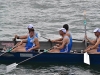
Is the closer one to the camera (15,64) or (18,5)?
(15,64)

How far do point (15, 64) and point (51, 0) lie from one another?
21.8 meters

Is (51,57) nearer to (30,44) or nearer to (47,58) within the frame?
(47,58)

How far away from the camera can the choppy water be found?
30.1m

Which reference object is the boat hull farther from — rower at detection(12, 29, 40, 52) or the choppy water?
the choppy water

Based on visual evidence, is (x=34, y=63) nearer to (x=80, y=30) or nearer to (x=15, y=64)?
(x=15, y=64)

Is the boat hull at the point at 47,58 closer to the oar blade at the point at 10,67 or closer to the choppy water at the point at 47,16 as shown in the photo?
the oar blade at the point at 10,67

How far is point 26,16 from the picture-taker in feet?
115

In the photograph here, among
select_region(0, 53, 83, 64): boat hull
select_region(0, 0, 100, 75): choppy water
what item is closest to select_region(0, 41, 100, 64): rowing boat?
select_region(0, 53, 83, 64): boat hull

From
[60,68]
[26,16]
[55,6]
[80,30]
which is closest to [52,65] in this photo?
[60,68]

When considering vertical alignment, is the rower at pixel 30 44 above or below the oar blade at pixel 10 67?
above

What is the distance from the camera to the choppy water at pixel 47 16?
1185 inches

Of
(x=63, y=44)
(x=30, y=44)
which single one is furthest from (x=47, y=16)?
(x=63, y=44)

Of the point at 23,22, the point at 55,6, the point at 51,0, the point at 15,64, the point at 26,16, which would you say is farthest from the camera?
the point at 51,0

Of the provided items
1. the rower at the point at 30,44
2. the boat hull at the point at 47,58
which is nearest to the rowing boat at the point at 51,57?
the boat hull at the point at 47,58
